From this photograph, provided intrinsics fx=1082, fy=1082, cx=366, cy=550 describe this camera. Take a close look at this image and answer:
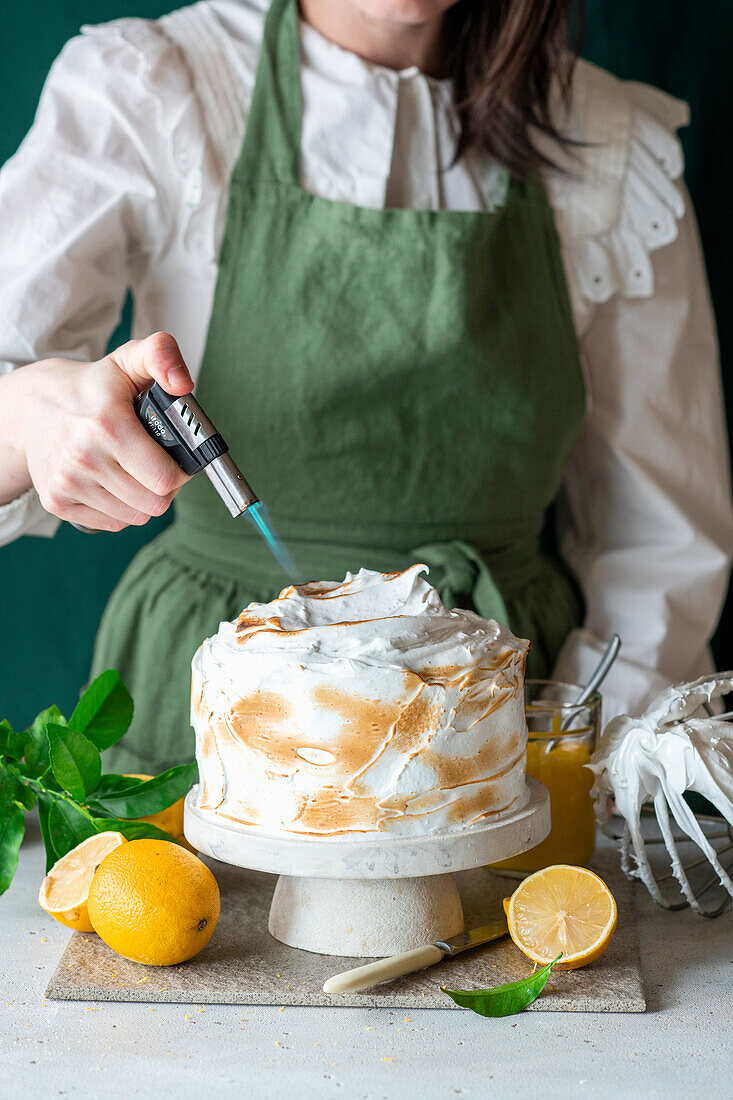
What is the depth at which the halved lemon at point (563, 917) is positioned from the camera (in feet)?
2.49

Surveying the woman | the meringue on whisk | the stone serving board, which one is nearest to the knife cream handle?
the stone serving board

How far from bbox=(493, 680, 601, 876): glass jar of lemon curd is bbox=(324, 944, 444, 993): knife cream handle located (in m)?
0.18

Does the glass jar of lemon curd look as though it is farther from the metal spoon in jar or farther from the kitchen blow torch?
the kitchen blow torch

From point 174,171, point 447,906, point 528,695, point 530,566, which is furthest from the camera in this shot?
point 530,566

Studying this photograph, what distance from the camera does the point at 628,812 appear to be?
822 millimetres

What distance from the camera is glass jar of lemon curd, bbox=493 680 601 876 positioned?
924 mm

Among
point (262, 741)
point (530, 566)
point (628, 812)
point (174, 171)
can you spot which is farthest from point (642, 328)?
point (262, 741)

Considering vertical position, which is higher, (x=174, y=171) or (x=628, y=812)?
(x=174, y=171)

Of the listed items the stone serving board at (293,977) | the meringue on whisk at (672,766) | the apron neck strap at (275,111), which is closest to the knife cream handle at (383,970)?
the stone serving board at (293,977)

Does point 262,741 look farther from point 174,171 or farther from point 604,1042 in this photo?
point 174,171

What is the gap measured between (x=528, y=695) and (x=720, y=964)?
0.96 ft

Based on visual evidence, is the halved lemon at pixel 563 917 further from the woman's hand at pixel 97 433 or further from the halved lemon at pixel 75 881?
the woman's hand at pixel 97 433

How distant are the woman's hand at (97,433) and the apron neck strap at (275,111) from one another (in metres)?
0.40

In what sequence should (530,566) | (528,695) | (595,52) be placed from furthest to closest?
(595,52)
(530,566)
(528,695)
